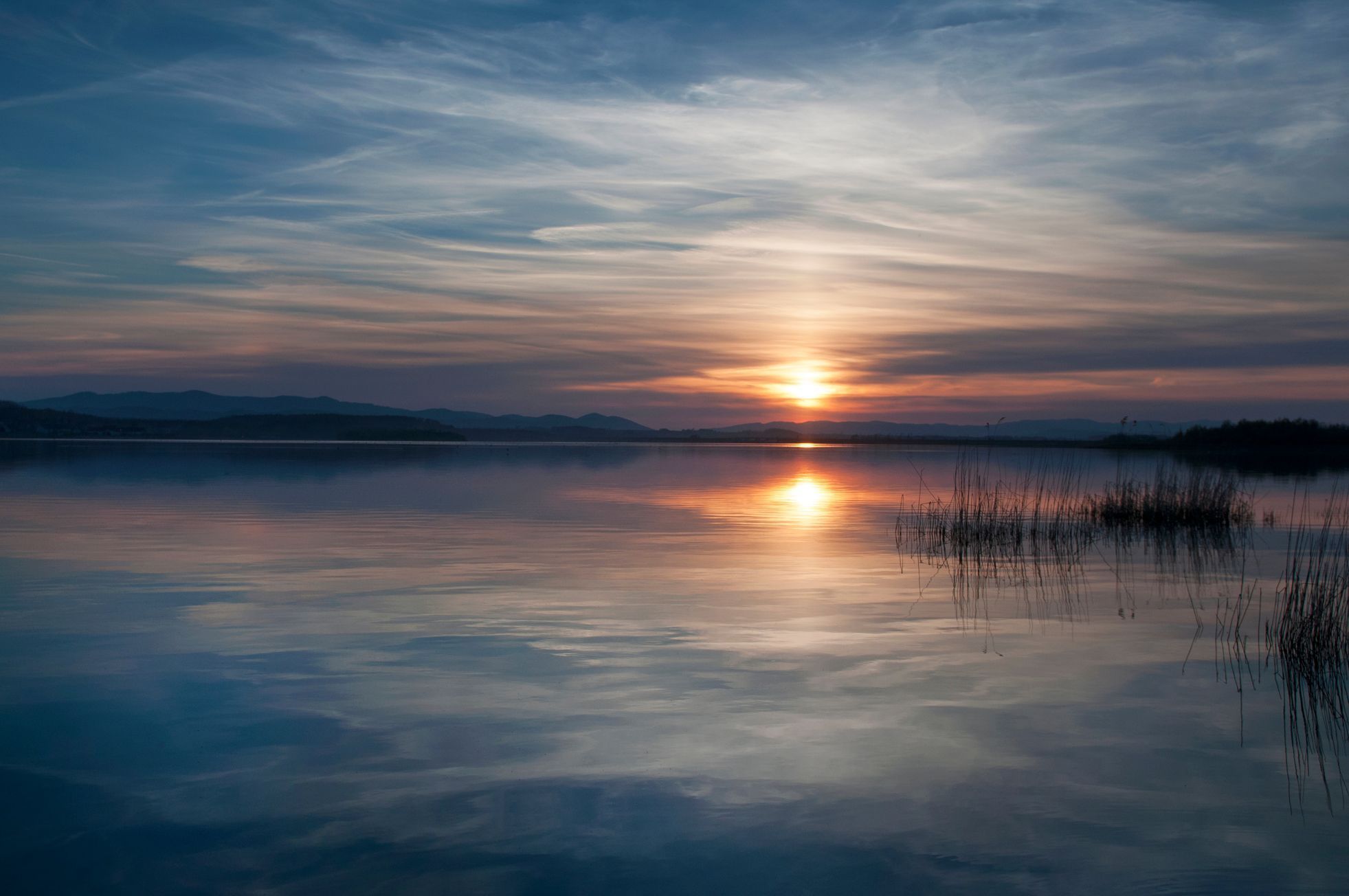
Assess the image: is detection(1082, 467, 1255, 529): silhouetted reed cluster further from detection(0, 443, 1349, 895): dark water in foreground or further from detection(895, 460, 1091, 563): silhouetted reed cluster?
detection(0, 443, 1349, 895): dark water in foreground

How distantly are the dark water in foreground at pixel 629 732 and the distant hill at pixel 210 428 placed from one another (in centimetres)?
10306

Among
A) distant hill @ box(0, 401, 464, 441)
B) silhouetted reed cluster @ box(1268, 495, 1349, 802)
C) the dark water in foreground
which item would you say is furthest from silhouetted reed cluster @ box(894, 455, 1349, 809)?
distant hill @ box(0, 401, 464, 441)

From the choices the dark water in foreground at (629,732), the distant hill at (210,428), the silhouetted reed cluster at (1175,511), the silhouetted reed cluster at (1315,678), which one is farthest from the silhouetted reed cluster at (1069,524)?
the distant hill at (210,428)

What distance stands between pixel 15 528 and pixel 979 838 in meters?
16.1

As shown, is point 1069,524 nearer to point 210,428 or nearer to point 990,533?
point 990,533

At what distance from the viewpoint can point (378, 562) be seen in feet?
42.2

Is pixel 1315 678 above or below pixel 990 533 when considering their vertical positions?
below

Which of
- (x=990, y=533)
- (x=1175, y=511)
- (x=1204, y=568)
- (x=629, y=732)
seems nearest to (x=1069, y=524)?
→ (x=1175, y=511)

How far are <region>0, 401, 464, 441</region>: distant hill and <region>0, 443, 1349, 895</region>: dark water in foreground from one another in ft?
338

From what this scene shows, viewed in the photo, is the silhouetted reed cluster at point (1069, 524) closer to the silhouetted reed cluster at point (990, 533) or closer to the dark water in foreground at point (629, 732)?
the silhouetted reed cluster at point (990, 533)

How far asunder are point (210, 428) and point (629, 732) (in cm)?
13424

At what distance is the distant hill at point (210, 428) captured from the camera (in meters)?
108

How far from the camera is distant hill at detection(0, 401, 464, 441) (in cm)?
10850

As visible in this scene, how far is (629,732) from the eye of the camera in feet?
19.9
